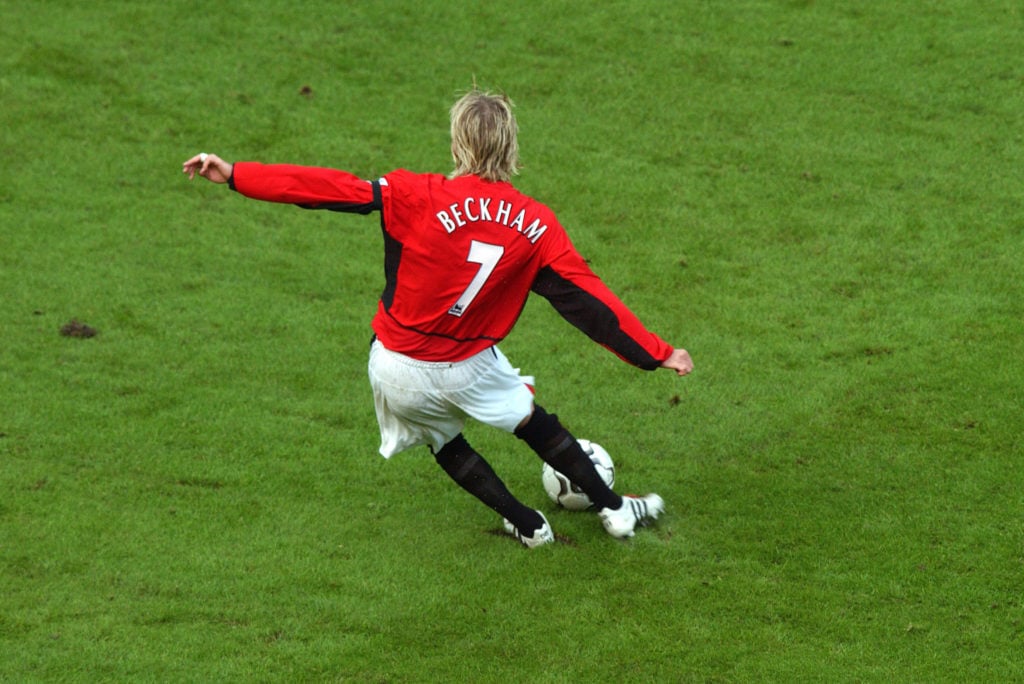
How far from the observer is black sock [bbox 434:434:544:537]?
557cm

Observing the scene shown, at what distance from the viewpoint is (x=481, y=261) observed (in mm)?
4996

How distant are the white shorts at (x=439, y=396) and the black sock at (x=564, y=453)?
0.10m

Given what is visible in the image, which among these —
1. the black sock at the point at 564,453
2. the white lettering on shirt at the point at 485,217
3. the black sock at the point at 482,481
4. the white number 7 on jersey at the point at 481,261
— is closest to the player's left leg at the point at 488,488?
the black sock at the point at 482,481

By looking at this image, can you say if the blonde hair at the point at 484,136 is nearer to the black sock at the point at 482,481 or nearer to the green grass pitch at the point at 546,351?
the black sock at the point at 482,481

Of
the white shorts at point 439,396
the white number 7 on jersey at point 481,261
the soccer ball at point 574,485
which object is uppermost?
the white number 7 on jersey at point 481,261

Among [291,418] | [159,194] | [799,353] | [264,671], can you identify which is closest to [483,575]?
[264,671]

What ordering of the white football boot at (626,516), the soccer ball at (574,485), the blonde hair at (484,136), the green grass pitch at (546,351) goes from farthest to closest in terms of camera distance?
the soccer ball at (574,485), the white football boot at (626,516), the green grass pitch at (546,351), the blonde hair at (484,136)

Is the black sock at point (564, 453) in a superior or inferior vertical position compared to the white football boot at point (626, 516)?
superior

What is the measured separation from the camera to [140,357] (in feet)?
24.1

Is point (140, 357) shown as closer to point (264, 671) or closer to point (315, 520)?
point (315, 520)

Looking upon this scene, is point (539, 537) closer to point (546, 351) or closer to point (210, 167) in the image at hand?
point (546, 351)

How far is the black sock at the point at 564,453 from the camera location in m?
5.52

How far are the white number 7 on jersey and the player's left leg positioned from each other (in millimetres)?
859

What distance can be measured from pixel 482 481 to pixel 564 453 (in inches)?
15.9
